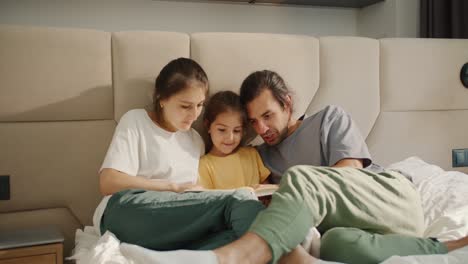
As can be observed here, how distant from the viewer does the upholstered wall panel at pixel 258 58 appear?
75.8 inches

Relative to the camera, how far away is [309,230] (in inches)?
46.6

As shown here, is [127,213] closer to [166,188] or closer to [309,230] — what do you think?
[166,188]

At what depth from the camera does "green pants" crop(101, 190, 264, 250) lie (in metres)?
1.29

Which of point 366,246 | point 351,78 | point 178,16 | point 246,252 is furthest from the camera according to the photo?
point 178,16

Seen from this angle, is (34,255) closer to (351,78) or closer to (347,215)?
(347,215)

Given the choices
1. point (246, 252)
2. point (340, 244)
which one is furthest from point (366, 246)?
point (246, 252)

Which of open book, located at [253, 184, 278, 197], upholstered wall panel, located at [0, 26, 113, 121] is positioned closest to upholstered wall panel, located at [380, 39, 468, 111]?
open book, located at [253, 184, 278, 197]

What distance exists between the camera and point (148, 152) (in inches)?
66.1

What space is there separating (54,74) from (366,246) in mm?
1234

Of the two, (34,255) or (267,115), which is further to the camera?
(267,115)

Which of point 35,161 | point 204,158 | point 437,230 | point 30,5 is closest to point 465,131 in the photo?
point 437,230

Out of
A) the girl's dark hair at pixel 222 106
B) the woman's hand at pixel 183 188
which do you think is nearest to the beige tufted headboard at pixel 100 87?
the girl's dark hair at pixel 222 106

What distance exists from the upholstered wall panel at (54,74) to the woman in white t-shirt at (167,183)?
0.19 meters

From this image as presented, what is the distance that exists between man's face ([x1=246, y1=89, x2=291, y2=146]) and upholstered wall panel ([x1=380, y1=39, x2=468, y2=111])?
0.66 m
